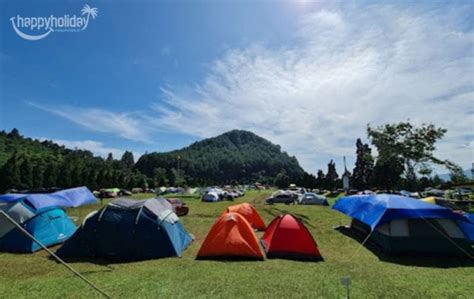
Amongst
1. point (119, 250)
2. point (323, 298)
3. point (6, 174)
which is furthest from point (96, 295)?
point (6, 174)

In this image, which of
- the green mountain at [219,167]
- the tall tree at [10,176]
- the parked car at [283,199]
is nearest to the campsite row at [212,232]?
the parked car at [283,199]

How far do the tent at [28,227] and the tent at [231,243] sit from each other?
6.34 metres

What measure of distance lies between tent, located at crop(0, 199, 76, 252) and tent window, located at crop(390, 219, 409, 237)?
43.3 ft

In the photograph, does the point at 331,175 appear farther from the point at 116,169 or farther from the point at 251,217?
the point at 116,169

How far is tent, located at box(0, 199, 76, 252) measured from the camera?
34.6 ft

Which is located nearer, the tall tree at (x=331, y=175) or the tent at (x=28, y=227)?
the tent at (x=28, y=227)

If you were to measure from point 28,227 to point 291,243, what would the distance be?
981 cm

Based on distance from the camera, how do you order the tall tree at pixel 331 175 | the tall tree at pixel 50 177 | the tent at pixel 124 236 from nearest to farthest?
the tent at pixel 124 236, the tall tree at pixel 50 177, the tall tree at pixel 331 175

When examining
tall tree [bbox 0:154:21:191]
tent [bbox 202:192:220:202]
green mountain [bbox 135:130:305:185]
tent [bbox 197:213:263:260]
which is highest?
green mountain [bbox 135:130:305:185]

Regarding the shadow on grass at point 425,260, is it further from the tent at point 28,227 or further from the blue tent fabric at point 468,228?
the tent at point 28,227

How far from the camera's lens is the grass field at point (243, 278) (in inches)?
262

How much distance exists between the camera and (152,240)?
974 cm

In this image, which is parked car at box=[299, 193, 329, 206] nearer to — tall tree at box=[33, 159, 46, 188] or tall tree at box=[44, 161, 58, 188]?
tall tree at box=[44, 161, 58, 188]

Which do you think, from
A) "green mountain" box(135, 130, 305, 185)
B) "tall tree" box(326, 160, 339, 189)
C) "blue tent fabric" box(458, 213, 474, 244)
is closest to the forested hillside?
"green mountain" box(135, 130, 305, 185)
